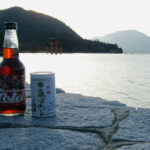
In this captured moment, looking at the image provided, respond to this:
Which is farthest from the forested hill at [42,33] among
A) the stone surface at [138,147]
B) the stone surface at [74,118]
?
the stone surface at [138,147]

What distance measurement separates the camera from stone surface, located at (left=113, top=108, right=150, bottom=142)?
65.4 inches

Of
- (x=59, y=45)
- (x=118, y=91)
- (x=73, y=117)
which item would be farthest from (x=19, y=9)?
(x=73, y=117)

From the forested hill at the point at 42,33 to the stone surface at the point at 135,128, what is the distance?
4288 inches

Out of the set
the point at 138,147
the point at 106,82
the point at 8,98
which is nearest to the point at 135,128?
the point at 138,147

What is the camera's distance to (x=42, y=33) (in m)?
128

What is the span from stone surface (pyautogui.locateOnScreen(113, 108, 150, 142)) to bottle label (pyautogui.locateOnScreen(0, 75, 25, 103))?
0.72 m

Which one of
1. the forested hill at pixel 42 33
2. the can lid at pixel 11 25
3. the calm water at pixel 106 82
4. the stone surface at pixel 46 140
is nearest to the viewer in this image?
the stone surface at pixel 46 140

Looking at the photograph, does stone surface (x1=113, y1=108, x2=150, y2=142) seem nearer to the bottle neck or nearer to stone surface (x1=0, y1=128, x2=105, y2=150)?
stone surface (x1=0, y1=128, x2=105, y2=150)

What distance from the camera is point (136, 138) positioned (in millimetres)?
1642

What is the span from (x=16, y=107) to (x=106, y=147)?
75 centimetres

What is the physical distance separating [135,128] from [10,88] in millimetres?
887

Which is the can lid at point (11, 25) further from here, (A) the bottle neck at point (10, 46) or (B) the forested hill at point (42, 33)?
(B) the forested hill at point (42, 33)

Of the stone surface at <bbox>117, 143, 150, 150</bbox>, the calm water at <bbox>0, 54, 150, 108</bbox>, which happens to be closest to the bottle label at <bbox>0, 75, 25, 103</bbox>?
the stone surface at <bbox>117, 143, 150, 150</bbox>

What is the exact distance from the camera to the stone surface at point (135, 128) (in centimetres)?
166
